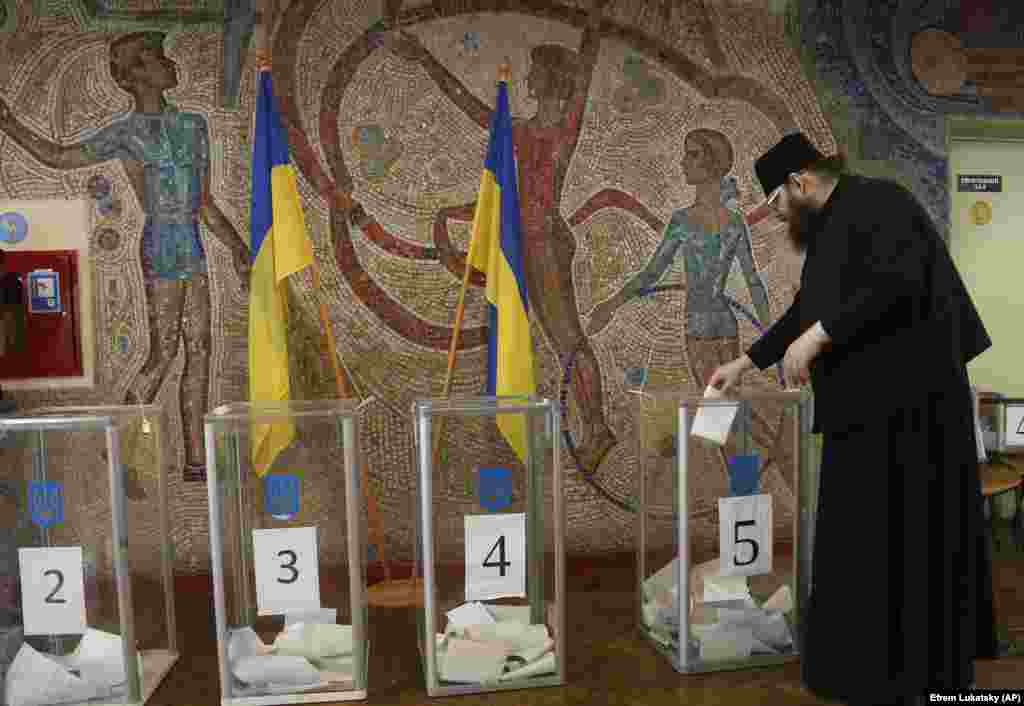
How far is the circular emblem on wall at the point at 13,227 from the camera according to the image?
276cm

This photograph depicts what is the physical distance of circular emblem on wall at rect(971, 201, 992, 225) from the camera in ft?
11.4

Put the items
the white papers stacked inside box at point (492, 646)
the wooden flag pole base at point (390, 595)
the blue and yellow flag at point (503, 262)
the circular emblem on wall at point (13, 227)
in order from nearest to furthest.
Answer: the white papers stacked inside box at point (492, 646), the wooden flag pole base at point (390, 595), the blue and yellow flag at point (503, 262), the circular emblem on wall at point (13, 227)

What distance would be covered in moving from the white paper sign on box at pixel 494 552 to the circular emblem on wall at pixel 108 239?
1.85 meters

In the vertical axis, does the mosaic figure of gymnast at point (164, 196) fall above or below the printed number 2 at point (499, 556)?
above

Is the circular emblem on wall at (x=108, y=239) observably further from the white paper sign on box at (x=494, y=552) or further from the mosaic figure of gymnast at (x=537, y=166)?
the white paper sign on box at (x=494, y=552)

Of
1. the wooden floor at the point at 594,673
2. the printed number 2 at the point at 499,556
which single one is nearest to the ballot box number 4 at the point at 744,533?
the wooden floor at the point at 594,673

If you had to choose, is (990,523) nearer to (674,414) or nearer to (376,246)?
(674,414)

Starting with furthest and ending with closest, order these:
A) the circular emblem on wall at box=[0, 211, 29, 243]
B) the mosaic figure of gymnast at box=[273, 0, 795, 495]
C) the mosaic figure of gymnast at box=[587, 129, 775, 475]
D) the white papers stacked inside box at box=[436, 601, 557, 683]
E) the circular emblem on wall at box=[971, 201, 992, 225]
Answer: the circular emblem on wall at box=[971, 201, 992, 225]
the mosaic figure of gymnast at box=[587, 129, 775, 475]
the mosaic figure of gymnast at box=[273, 0, 795, 495]
the circular emblem on wall at box=[0, 211, 29, 243]
the white papers stacked inside box at box=[436, 601, 557, 683]

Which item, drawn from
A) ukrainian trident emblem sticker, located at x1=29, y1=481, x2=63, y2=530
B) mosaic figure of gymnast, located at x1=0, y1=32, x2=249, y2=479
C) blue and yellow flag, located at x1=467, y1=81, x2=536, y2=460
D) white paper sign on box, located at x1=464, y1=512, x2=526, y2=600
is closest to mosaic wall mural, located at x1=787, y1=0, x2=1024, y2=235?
blue and yellow flag, located at x1=467, y1=81, x2=536, y2=460

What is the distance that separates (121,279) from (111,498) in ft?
4.23

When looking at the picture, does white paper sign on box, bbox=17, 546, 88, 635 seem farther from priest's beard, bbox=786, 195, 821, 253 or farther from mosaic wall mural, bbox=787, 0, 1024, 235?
mosaic wall mural, bbox=787, 0, 1024, 235

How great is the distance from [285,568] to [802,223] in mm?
1483

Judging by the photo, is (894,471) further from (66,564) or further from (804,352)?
(66,564)

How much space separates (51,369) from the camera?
9.20ft
